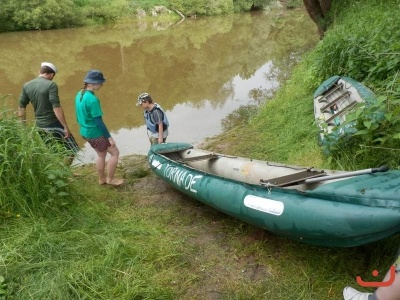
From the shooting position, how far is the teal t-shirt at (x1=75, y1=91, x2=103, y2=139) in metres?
3.95

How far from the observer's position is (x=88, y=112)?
13.3 feet

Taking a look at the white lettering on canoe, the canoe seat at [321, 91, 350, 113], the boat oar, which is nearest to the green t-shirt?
the white lettering on canoe

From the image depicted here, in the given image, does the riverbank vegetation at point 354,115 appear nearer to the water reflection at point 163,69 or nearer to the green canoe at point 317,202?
the green canoe at point 317,202

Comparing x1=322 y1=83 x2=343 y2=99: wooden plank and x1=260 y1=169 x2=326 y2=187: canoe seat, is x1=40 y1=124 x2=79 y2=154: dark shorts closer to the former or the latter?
x1=260 y1=169 x2=326 y2=187: canoe seat

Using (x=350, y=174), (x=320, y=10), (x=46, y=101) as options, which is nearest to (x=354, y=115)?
(x=350, y=174)

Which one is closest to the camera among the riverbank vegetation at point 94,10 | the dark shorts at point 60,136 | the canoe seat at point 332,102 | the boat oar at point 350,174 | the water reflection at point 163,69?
the boat oar at point 350,174

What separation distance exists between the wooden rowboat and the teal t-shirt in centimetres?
249

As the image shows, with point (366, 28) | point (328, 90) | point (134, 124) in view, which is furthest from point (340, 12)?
point (134, 124)

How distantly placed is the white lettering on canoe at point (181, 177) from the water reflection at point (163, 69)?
2.67m

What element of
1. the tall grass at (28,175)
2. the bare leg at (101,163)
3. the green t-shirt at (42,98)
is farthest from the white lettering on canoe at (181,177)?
the green t-shirt at (42,98)

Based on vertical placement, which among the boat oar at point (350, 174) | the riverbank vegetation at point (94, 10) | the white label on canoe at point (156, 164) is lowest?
the white label on canoe at point (156, 164)

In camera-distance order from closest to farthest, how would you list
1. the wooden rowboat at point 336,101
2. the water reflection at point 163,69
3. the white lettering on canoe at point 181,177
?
the white lettering on canoe at point 181,177
the wooden rowboat at point 336,101
the water reflection at point 163,69

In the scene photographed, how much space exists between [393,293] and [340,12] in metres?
8.92

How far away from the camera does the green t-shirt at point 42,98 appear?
4266mm
